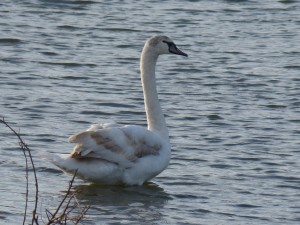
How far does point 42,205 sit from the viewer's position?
8.42 metres

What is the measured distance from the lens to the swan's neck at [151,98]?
973 centimetres

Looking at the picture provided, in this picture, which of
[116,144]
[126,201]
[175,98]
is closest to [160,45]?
[116,144]

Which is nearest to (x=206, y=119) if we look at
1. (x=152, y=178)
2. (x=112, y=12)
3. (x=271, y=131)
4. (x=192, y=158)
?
(x=271, y=131)

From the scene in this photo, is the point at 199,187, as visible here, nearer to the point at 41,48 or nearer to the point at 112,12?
the point at 41,48

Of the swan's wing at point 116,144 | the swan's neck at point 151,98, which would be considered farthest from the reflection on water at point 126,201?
the swan's neck at point 151,98

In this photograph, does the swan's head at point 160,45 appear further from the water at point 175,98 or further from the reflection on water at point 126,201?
the reflection on water at point 126,201

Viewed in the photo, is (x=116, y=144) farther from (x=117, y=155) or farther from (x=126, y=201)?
(x=126, y=201)

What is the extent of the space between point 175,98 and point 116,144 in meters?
3.91

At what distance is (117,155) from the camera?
354 inches

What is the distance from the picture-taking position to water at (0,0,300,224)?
8.77 meters

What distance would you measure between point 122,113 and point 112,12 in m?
6.58

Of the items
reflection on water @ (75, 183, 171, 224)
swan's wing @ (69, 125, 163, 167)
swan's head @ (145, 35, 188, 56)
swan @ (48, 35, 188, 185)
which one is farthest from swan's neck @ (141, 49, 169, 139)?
reflection on water @ (75, 183, 171, 224)

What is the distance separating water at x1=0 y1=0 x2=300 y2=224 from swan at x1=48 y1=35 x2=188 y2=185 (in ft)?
0.52

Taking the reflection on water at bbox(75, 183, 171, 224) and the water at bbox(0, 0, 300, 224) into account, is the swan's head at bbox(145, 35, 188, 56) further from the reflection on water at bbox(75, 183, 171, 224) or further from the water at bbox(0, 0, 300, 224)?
the reflection on water at bbox(75, 183, 171, 224)
